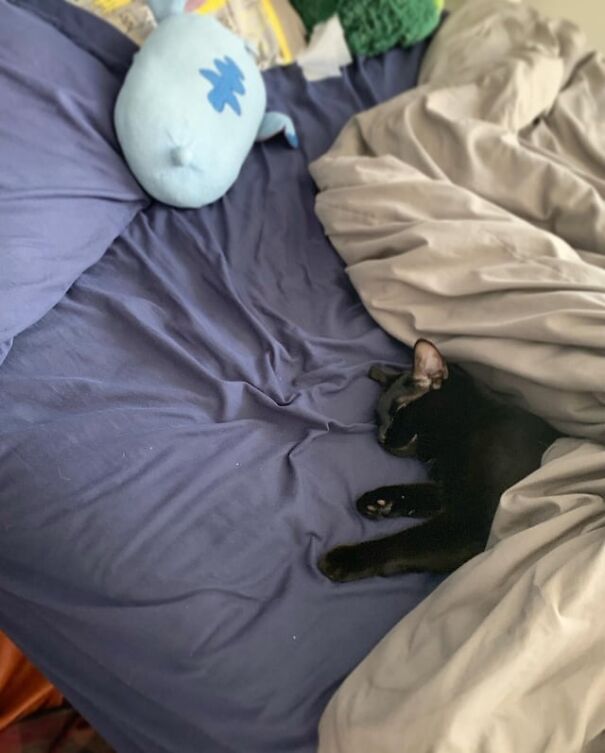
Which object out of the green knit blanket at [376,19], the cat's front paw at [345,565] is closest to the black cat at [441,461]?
the cat's front paw at [345,565]

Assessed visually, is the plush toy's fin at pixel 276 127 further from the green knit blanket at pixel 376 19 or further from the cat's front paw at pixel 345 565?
the cat's front paw at pixel 345 565

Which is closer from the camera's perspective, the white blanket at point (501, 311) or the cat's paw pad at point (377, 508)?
the white blanket at point (501, 311)

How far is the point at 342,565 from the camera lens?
0.81 meters

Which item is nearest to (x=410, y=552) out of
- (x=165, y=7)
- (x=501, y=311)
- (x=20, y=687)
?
(x=501, y=311)

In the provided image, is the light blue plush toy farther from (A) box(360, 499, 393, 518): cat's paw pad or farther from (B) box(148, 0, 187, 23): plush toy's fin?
(A) box(360, 499, 393, 518): cat's paw pad

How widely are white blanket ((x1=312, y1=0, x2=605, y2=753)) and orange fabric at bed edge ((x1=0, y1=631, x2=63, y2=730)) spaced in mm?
604

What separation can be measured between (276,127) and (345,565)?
86cm

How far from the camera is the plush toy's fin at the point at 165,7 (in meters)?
1.27

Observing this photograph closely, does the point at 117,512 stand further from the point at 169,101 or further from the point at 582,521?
the point at 169,101

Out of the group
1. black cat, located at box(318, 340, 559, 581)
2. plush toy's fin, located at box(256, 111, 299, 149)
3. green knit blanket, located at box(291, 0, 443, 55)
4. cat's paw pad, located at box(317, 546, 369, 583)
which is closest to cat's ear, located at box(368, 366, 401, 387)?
black cat, located at box(318, 340, 559, 581)

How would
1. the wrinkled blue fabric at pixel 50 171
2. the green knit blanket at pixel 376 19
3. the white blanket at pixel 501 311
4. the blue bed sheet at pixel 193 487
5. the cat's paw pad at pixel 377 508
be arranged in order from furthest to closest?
the green knit blanket at pixel 376 19 < the wrinkled blue fabric at pixel 50 171 < the cat's paw pad at pixel 377 508 < the blue bed sheet at pixel 193 487 < the white blanket at pixel 501 311

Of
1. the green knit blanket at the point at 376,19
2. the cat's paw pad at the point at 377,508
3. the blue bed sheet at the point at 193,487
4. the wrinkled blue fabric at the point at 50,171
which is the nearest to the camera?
the blue bed sheet at the point at 193,487

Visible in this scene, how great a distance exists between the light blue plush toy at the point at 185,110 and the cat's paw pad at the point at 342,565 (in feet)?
2.19

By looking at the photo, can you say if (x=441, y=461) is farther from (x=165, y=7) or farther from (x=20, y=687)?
(x=165, y=7)
